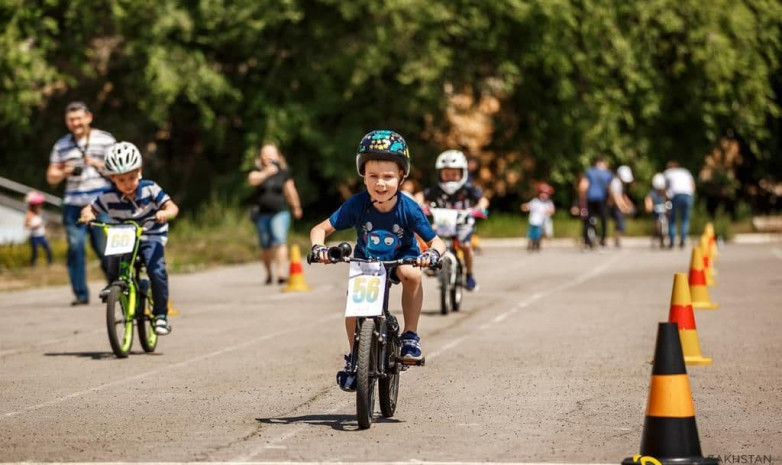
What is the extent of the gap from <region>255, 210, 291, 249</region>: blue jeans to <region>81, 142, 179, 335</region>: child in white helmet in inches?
328

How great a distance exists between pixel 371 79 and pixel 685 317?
986 inches

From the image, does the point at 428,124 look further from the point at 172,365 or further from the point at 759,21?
the point at 172,365

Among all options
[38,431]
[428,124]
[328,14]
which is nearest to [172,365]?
[38,431]

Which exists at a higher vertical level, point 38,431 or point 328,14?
point 328,14

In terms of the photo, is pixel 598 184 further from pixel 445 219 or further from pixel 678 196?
pixel 445 219

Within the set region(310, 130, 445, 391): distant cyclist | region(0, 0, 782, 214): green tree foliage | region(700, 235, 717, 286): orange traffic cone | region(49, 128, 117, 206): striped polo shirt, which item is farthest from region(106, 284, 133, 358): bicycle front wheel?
region(0, 0, 782, 214): green tree foliage

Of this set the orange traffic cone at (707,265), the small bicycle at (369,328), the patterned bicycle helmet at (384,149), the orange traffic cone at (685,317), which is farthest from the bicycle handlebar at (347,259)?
the orange traffic cone at (707,265)

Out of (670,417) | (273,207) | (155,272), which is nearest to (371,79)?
(273,207)

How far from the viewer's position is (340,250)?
8562 millimetres

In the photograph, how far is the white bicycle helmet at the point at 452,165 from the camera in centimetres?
1720

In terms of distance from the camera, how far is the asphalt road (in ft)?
26.3

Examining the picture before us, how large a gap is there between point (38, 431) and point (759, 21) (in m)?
33.5

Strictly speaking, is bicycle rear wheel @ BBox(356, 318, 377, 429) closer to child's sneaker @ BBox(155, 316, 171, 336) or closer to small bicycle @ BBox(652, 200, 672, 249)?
child's sneaker @ BBox(155, 316, 171, 336)

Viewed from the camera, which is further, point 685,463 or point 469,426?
point 469,426
